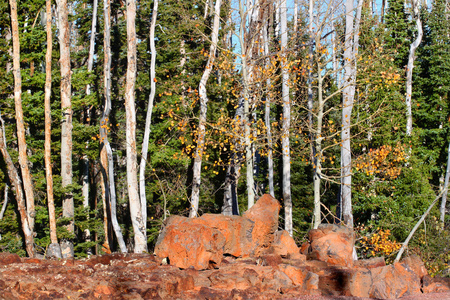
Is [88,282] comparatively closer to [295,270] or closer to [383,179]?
[295,270]

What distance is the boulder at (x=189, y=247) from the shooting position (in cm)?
943

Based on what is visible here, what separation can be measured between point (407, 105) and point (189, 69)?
1013 cm

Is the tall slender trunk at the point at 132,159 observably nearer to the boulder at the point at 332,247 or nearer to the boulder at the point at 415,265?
the boulder at the point at 332,247

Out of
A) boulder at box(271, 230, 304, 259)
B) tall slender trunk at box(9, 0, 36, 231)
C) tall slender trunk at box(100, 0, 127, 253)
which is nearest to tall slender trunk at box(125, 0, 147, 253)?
tall slender trunk at box(100, 0, 127, 253)

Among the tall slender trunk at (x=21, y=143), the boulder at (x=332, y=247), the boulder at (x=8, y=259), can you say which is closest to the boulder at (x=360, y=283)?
the boulder at (x=332, y=247)

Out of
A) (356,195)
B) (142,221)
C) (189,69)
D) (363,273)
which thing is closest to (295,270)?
(363,273)

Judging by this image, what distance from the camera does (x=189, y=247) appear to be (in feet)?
31.0

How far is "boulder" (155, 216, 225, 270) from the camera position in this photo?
9.43 m

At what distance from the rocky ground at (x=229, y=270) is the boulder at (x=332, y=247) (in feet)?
0.08

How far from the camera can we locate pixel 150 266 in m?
8.59

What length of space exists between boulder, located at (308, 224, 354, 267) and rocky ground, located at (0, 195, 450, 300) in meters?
0.02

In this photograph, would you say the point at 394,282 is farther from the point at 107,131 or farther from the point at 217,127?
the point at 107,131

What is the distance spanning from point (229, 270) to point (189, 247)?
0.98 m

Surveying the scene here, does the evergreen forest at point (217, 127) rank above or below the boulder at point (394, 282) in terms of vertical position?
above
